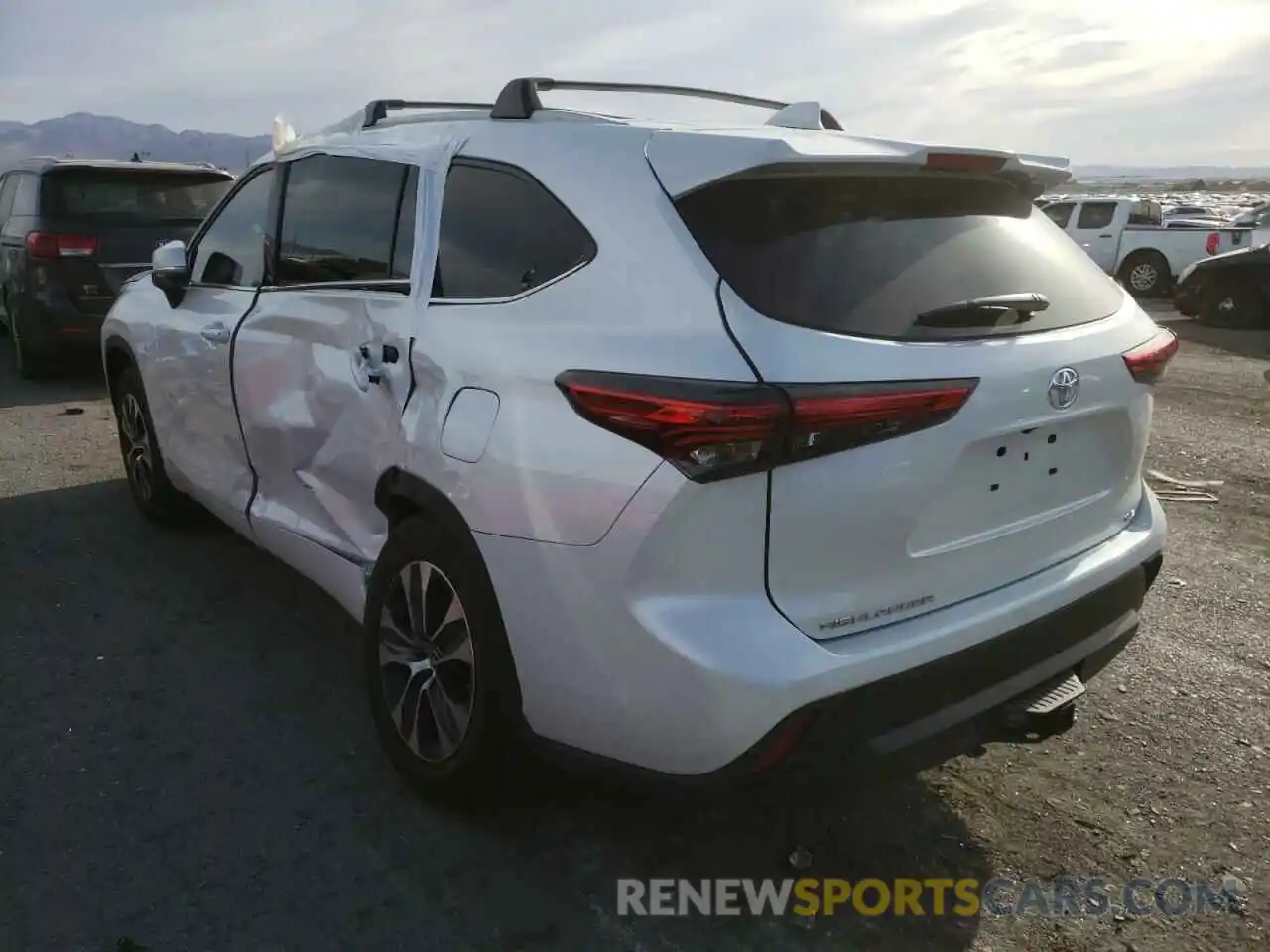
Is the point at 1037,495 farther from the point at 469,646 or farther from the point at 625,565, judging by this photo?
the point at 469,646

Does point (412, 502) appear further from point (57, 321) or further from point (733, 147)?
point (57, 321)

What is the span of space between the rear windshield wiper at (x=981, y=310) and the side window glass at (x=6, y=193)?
960 centimetres

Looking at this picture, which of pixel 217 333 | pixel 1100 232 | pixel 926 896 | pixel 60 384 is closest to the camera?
pixel 926 896

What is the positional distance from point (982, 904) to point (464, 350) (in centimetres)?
185

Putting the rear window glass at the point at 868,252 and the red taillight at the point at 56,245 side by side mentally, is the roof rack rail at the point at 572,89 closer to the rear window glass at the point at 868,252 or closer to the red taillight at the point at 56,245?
the rear window glass at the point at 868,252

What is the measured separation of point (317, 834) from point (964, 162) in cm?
239

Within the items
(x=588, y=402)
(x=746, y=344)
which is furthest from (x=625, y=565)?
(x=746, y=344)

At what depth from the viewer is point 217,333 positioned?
163 inches

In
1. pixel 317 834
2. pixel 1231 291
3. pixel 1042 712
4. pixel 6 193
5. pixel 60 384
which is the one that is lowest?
pixel 60 384

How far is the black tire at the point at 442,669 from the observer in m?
2.61

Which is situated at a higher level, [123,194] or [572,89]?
[572,89]

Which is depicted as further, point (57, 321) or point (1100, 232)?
point (1100, 232)

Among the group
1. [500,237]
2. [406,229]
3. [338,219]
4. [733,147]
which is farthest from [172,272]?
[733,147]

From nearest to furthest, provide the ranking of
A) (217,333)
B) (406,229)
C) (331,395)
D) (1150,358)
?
1. (1150,358)
2. (406,229)
3. (331,395)
4. (217,333)
